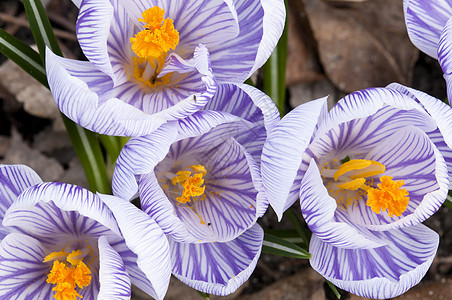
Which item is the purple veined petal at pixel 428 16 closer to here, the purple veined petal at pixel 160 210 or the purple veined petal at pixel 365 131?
the purple veined petal at pixel 365 131

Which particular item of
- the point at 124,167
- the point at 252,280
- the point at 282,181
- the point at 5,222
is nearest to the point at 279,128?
the point at 282,181

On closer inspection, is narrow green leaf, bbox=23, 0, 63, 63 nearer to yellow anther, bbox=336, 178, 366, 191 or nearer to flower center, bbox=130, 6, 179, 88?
flower center, bbox=130, 6, 179, 88

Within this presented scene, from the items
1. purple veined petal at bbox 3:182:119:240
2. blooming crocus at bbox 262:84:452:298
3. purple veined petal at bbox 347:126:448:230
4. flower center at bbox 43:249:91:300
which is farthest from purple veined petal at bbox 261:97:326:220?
flower center at bbox 43:249:91:300

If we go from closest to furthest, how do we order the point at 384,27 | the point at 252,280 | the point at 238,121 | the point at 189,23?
the point at 238,121 < the point at 189,23 < the point at 252,280 < the point at 384,27

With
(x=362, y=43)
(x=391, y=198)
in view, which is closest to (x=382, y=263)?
(x=391, y=198)

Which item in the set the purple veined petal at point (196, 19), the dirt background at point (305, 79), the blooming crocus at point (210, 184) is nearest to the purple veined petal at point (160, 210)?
the blooming crocus at point (210, 184)

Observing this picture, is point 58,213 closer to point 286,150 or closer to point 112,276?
point 112,276

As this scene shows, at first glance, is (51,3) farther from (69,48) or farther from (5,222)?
(5,222)
